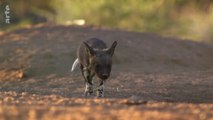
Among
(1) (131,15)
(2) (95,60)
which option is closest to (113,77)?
(2) (95,60)

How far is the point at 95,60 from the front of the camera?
13.6 m

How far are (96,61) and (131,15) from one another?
49.5 ft

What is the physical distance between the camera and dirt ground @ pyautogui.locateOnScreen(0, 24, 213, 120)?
340 inches

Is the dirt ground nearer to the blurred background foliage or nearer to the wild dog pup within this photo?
the wild dog pup

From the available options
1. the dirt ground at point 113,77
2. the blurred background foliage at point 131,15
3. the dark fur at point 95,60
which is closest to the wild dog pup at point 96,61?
the dark fur at point 95,60

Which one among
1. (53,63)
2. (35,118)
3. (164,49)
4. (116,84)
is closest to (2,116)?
(35,118)

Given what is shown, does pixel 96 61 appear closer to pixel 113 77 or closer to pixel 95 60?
pixel 95 60

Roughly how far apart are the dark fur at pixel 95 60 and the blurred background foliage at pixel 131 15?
1195 cm

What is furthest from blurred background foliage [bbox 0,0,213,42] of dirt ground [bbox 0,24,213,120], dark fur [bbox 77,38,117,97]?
dark fur [bbox 77,38,117,97]

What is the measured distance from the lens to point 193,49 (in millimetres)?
22938

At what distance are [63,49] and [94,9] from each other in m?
7.76

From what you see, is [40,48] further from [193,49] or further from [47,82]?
[193,49]

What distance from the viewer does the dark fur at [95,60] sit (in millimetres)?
13384

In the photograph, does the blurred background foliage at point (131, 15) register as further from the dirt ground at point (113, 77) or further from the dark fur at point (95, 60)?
the dark fur at point (95, 60)
